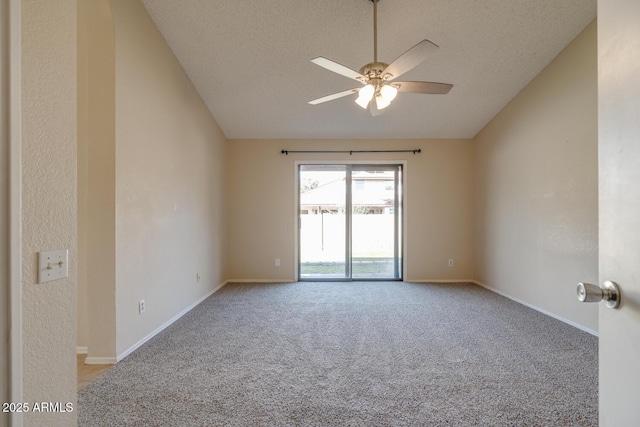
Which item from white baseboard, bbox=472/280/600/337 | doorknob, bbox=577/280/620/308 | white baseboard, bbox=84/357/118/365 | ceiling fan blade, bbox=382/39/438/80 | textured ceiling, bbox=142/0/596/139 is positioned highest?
textured ceiling, bbox=142/0/596/139

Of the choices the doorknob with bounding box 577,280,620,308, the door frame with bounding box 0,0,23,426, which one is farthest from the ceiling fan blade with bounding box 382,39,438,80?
the door frame with bounding box 0,0,23,426

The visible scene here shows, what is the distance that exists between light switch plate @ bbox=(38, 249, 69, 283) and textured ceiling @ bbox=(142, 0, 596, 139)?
249 centimetres

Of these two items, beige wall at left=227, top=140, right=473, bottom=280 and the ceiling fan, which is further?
beige wall at left=227, top=140, right=473, bottom=280

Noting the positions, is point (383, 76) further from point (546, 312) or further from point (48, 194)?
point (546, 312)

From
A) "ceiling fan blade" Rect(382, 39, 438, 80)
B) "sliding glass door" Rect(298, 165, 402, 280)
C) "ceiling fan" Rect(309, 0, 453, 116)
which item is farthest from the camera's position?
"sliding glass door" Rect(298, 165, 402, 280)

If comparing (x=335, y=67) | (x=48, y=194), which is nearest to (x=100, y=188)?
(x=48, y=194)

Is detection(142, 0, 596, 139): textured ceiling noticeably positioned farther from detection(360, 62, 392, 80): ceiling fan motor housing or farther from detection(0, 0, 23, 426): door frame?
detection(0, 0, 23, 426): door frame

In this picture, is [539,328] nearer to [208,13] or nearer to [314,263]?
[314,263]

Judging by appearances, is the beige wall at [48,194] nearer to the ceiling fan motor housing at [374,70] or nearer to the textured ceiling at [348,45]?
the ceiling fan motor housing at [374,70]

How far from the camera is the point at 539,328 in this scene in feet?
9.39

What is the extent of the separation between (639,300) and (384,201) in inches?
179

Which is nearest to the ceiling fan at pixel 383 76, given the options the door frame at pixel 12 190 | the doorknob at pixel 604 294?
the door frame at pixel 12 190

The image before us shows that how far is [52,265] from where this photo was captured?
925 mm

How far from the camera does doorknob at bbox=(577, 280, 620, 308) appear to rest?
65 cm
